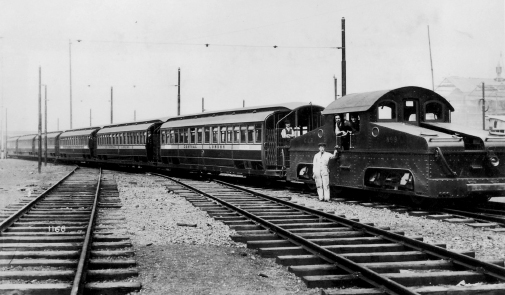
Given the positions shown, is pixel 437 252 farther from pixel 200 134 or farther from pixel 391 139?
pixel 200 134

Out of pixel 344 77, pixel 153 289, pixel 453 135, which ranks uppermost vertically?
pixel 344 77

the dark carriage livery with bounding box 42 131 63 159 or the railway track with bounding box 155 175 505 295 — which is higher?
the dark carriage livery with bounding box 42 131 63 159

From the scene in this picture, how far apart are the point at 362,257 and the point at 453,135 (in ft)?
20.3

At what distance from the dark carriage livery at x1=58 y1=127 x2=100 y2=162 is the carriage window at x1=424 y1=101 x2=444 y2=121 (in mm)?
33117

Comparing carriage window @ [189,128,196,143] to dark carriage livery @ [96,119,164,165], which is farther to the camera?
dark carriage livery @ [96,119,164,165]

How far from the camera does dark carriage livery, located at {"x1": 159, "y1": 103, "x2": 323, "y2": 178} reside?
18375 mm

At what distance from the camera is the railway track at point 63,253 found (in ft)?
18.3

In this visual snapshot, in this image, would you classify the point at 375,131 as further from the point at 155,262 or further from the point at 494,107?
the point at 494,107

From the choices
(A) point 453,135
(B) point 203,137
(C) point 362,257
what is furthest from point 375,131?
(B) point 203,137

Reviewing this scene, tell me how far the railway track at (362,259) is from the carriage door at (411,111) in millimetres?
4140

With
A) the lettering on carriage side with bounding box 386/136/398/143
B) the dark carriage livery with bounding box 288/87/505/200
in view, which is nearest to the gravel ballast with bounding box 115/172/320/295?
the dark carriage livery with bounding box 288/87/505/200

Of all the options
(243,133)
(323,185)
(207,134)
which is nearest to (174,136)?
(207,134)

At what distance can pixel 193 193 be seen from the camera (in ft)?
54.0

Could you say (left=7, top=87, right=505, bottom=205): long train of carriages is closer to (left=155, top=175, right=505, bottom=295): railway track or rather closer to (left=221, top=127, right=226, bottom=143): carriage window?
(left=221, top=127, right=226, bottom=143): carriage window
